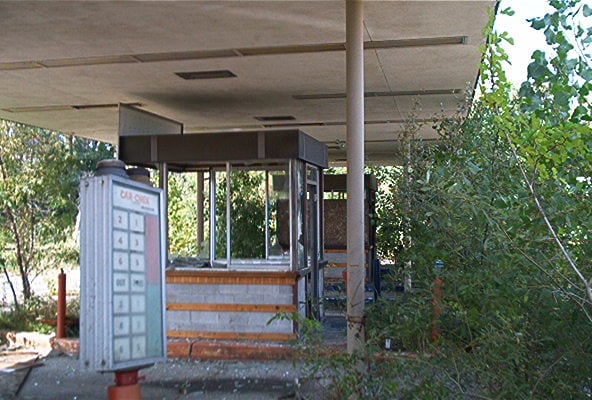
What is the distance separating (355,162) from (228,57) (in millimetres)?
3446

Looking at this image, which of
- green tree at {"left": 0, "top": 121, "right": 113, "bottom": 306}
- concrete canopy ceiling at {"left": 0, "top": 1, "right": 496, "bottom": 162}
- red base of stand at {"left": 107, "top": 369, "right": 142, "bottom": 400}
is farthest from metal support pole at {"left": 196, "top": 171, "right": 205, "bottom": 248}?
red base of stand at {"left": 107, "top": 369, "right": 142, "bottom": 400}

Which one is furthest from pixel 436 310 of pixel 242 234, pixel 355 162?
pixel 242 234

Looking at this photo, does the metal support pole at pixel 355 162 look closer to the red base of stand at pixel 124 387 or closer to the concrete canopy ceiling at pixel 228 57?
the concrete canopy ceiling at pixel 228 57

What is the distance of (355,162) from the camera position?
800 cm

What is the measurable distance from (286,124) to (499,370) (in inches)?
511

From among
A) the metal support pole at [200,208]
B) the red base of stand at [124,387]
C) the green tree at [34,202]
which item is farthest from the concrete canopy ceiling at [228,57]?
the red base of stand at [124,387]

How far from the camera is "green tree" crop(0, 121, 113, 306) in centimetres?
1334

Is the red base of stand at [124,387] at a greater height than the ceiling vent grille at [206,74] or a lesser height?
lesser

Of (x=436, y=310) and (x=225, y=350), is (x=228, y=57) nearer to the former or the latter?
(x=225, y=350)

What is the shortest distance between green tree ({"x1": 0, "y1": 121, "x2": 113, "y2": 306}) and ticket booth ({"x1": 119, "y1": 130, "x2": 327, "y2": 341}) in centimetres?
265

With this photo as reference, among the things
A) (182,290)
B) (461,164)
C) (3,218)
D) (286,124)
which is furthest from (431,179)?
(286,124)

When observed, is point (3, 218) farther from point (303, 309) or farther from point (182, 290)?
point (303, 309)

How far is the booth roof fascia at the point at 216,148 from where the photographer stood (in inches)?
419

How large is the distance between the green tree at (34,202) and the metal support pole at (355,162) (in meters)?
7.00
